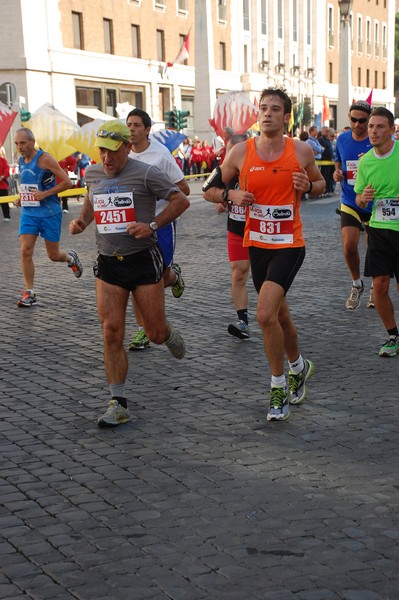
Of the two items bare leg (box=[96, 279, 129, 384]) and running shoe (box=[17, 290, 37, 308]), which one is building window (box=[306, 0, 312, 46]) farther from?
bare leg (box=[96, 279, 129, 384])

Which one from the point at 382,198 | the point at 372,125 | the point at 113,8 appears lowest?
the point at 382,198

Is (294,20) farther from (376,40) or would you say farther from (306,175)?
(306,175)

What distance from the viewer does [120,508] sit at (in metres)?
4.26

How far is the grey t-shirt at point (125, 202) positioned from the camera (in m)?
5.77

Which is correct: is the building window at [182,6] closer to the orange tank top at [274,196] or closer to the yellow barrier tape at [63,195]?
the yellow barrier tape at [63,195]

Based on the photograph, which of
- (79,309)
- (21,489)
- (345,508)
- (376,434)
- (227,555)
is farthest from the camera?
(79,309)

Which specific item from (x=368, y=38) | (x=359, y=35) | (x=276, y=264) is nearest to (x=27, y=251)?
(x=276, y=264)

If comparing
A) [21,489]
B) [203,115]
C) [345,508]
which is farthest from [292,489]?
[203,115]

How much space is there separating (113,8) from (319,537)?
44.2 meters

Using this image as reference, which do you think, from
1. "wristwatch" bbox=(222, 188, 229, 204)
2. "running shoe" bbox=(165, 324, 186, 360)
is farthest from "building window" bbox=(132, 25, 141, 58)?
"wristwatch" bbox=(222, 188, 229, 204)

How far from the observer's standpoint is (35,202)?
10.1 metres

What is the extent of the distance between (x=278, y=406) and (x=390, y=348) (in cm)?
202

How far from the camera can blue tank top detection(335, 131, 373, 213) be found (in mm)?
9328

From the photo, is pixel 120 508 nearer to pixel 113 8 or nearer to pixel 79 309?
pixel 79 309
